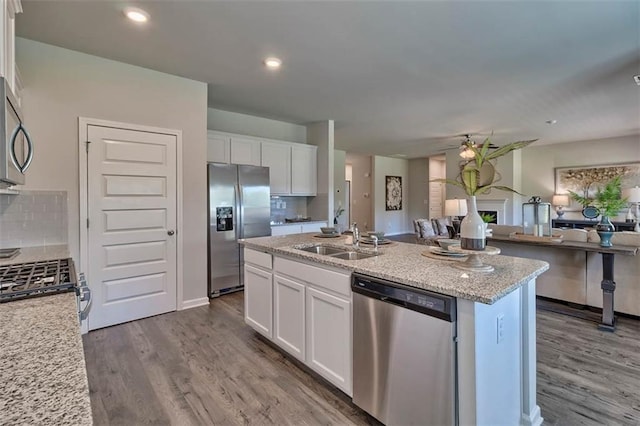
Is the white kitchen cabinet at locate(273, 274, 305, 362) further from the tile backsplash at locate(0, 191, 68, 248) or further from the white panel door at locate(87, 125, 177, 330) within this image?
the tile backsplash at locate(0, 191, 68, 248)

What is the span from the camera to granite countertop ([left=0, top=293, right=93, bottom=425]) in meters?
0.61

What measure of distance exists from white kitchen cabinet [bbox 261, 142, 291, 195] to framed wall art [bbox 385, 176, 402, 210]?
227 inches

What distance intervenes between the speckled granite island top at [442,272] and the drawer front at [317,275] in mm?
57

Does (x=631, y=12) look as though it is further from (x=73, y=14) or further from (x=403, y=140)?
(x=403, y=140)

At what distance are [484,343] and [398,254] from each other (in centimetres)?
93

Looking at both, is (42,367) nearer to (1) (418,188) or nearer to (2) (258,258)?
(2) (258,258)

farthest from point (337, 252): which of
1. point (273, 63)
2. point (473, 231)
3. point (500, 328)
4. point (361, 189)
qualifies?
point (361, 189)

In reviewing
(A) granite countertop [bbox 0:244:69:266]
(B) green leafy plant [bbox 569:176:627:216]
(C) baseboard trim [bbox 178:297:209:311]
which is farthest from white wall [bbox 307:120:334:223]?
(B) green leafy plant [bbox 569:176:627:216]

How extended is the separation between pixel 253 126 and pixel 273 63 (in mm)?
2282

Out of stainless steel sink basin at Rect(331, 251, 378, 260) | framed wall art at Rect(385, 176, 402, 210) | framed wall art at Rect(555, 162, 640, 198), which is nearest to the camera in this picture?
stainless steel sink basin at Rect(331, 251, 378, 260)

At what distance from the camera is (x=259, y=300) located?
9.31 feet

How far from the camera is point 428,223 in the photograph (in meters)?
6.33

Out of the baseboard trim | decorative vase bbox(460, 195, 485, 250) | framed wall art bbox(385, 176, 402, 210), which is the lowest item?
the baseboard trim

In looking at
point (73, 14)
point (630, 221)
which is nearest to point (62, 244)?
point (73, 14)
